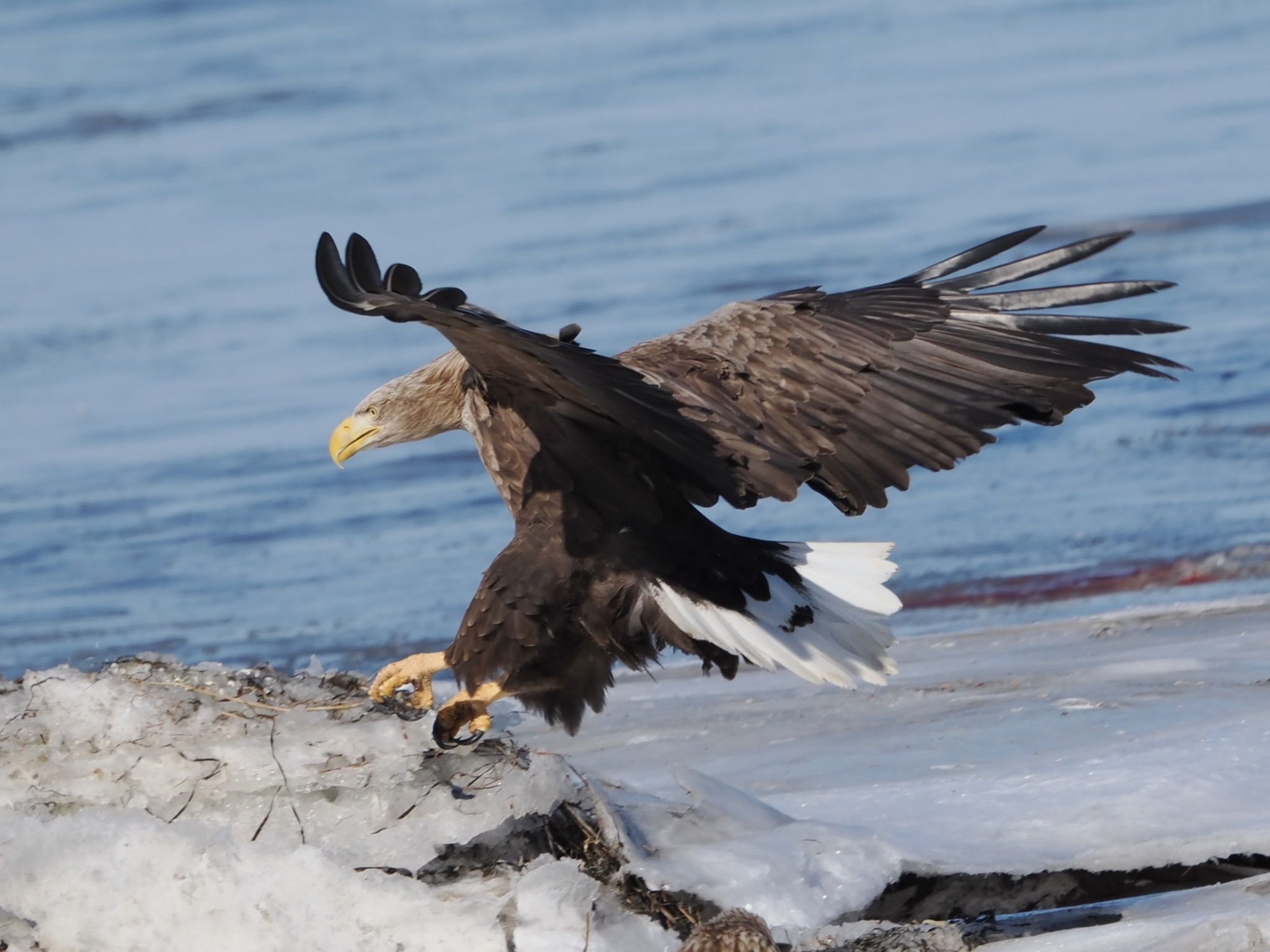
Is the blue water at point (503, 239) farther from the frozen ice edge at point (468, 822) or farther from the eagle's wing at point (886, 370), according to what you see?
the frozen ice edge at point (468, 822)

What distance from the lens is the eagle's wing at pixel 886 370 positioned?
3775mm

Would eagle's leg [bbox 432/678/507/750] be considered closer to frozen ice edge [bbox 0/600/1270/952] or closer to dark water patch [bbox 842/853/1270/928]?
frozen ice edge [bbox 0/600/1270/952]

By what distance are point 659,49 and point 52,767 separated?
1273cm

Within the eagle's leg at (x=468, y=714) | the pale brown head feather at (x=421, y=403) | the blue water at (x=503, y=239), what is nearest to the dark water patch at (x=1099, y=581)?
the blue water at (x=503, y=239)

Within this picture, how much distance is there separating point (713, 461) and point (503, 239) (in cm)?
667

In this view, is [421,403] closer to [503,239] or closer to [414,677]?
[414,677]

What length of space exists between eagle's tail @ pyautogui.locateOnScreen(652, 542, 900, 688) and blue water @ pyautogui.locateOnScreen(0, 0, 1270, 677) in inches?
81.7

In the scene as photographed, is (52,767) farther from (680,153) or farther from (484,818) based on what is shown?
(680,153)

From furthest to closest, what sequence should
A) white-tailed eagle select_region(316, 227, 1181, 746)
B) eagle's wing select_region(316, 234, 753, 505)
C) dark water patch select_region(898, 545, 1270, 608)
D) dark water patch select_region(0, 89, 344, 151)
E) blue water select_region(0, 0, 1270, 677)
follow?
dark water patch select_region(0, 89, 344, 151) < blue water select_region(0, 0, 1270, 677) < dark water patch select_region(898, 545, 1270, 608) < white-tailed eagle select_region(316, 227, 1181, 746) < eagle's wing select_region(316, 234, 753, 505)

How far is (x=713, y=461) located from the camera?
336 centimetres

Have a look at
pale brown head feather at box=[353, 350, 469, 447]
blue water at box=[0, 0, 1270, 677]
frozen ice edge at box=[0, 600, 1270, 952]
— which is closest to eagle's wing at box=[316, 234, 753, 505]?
pale brown head feather at box=[353, 350, 469, 447]

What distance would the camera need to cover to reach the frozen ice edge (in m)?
2.85

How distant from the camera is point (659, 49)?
15219 mm

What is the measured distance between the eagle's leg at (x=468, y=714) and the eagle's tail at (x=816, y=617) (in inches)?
14.2
